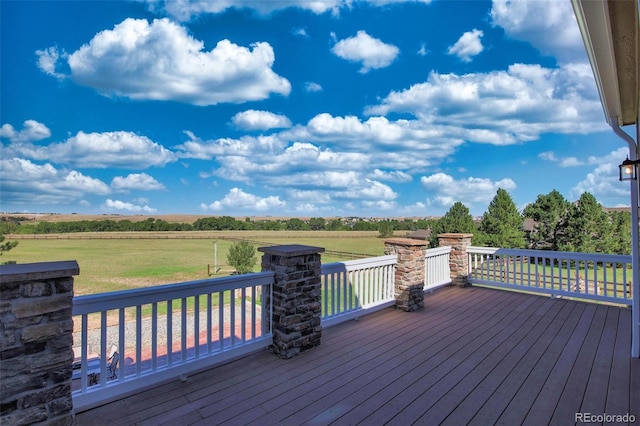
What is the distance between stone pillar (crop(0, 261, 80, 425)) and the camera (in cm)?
170

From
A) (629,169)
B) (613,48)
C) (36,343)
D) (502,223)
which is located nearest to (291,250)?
(36,343)

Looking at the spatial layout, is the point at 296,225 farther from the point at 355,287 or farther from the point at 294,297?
the point at 294,297

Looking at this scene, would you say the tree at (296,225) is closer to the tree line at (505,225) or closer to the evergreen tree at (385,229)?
the tree line at (505,225)

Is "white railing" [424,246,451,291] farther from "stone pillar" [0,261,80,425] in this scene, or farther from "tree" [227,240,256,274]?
"tree" [227,240,256,274]

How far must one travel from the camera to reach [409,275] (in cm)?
490

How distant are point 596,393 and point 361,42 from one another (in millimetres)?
15322

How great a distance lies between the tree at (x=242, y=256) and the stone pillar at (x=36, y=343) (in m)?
28.0

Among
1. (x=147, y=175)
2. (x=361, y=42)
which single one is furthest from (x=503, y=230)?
(x=147, y=175)

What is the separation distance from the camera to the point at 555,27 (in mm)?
5000

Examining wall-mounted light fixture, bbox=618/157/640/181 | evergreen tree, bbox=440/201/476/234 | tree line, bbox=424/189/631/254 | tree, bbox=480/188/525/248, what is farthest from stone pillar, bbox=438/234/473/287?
tree, bbox=480/188/525/248

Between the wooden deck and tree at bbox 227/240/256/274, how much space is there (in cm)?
2645

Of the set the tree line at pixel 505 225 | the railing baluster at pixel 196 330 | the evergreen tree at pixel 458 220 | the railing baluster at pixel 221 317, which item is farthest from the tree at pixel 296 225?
the railing baluster at pixel 196 330

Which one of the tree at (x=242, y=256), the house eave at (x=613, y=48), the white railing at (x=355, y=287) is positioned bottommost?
the tree at (x=242, y=256)

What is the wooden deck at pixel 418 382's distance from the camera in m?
2.22
